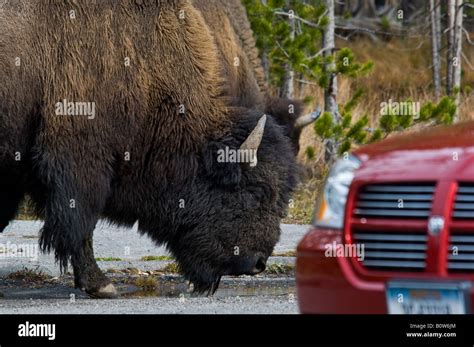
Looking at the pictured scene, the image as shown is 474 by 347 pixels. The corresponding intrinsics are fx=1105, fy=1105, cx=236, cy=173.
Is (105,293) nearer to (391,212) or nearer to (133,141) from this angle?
(133,141)

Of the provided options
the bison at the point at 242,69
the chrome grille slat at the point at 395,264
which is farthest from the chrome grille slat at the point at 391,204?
the bison at the point at 242,69

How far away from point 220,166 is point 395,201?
194 inches

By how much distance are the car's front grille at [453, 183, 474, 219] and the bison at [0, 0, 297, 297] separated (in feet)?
15.8

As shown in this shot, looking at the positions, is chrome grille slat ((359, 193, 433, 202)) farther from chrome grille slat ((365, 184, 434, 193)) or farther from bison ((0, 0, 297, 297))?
bison ((0, 0, 297, 297))

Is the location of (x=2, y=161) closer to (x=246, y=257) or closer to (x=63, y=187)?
(x=63, y=187)

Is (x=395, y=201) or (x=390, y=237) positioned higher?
(x=395, y=201)

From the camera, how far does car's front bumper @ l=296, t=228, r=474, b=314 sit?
16.7ft

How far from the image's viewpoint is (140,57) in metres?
9.89

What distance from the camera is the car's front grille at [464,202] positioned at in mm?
4930

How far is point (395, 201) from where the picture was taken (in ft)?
16.8

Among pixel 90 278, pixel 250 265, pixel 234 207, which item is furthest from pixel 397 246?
pixel 90 278

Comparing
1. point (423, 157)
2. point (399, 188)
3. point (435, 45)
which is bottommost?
point (399, 188)
